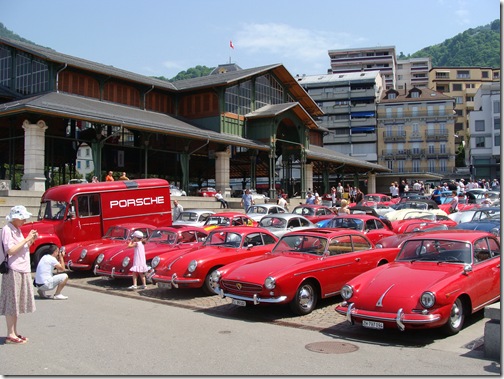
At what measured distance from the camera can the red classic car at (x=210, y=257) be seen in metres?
10.8

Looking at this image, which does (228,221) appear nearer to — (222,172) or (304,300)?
(304,300)

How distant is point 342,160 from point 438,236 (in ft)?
134

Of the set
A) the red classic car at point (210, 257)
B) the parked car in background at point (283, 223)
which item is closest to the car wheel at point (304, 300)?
the red classic car at point (210, 257)

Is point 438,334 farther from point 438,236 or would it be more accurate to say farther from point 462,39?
point 462,39

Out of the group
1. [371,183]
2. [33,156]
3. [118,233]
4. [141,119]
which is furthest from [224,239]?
[371,183]

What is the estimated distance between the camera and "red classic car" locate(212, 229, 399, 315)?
29.4 feet

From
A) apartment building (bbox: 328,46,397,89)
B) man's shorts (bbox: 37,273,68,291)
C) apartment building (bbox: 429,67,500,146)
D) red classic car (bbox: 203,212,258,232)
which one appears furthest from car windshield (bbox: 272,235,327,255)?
apartment building (bbox: 328,46,397,89)

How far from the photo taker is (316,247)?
10.1 m

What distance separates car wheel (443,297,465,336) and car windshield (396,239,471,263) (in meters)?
0.87

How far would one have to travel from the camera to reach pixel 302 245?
1032 centimetres

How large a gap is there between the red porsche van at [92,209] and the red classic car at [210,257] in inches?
212

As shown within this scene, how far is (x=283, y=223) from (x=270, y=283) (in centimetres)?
802

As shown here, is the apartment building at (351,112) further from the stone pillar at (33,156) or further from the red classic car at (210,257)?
the red classic car at (210,257)

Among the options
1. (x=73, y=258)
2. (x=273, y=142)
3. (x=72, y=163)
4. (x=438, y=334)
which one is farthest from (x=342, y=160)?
(x=438, y=334)
